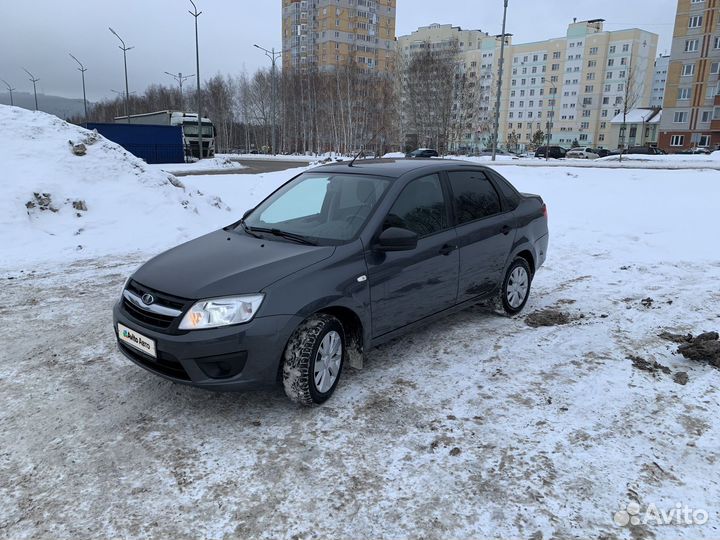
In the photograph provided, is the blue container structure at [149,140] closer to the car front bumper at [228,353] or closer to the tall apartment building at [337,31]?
the car front bumper at [228,353]

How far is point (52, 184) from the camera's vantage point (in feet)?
32.2

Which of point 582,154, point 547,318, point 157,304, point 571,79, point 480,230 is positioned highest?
point 571,79

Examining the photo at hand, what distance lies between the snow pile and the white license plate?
17.4 feet

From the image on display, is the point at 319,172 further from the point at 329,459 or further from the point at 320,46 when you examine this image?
the point at 320,46

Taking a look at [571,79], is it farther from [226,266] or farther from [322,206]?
[226,266]

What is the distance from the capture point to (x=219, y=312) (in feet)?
10.4

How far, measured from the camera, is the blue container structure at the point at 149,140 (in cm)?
2991

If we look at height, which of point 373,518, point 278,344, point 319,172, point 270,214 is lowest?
point 373,518

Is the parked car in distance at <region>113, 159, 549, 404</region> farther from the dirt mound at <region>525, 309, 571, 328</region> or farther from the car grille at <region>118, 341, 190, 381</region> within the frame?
the dirt mound at <region>525, 309, 571, 328</region>

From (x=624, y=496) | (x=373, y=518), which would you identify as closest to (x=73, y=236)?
(x=373, y=518)

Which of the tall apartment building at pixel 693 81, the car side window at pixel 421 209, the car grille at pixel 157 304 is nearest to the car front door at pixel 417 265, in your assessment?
the car side window at pixel 421 209

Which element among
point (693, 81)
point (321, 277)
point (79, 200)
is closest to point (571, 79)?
point (693, 81)

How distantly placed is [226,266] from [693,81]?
7637 centimetres

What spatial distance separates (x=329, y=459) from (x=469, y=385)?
138 cm
